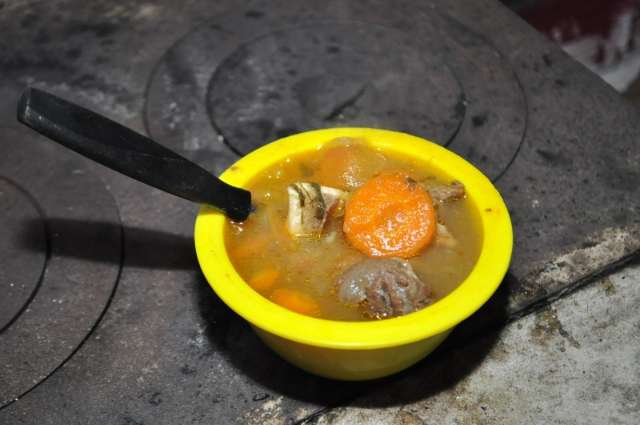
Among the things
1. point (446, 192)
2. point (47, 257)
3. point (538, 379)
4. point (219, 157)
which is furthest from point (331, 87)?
point (538, 379)

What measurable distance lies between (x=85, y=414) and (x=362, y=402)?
486mm

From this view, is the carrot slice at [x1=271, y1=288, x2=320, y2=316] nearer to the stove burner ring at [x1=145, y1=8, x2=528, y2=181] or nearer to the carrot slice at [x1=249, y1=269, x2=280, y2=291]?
the carrot slice at [x1=249, y1=269, x2=280, y2=291]

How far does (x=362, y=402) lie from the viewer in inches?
46.5

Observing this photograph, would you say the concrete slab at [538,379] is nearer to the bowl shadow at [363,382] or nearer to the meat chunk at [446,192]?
the bowl shadow at [363,382]

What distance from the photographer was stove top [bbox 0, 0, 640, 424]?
1.23 m

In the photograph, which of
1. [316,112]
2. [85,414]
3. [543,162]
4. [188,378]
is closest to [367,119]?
[316,112]

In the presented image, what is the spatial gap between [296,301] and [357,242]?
15cm

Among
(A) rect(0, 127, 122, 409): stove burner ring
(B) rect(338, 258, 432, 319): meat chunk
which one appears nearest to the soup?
(B) rect(338, 258, 432, 319): meat chunk

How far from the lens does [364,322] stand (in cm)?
98

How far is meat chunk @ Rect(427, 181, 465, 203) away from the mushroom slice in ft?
0.60

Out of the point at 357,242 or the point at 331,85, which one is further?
→ the point at 331,85

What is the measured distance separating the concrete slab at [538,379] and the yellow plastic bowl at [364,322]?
0.08 m

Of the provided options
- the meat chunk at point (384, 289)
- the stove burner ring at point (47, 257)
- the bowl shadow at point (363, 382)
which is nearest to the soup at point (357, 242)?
the meat chunk at point (384, 289)

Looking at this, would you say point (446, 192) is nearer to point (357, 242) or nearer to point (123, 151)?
point (357, 242)
